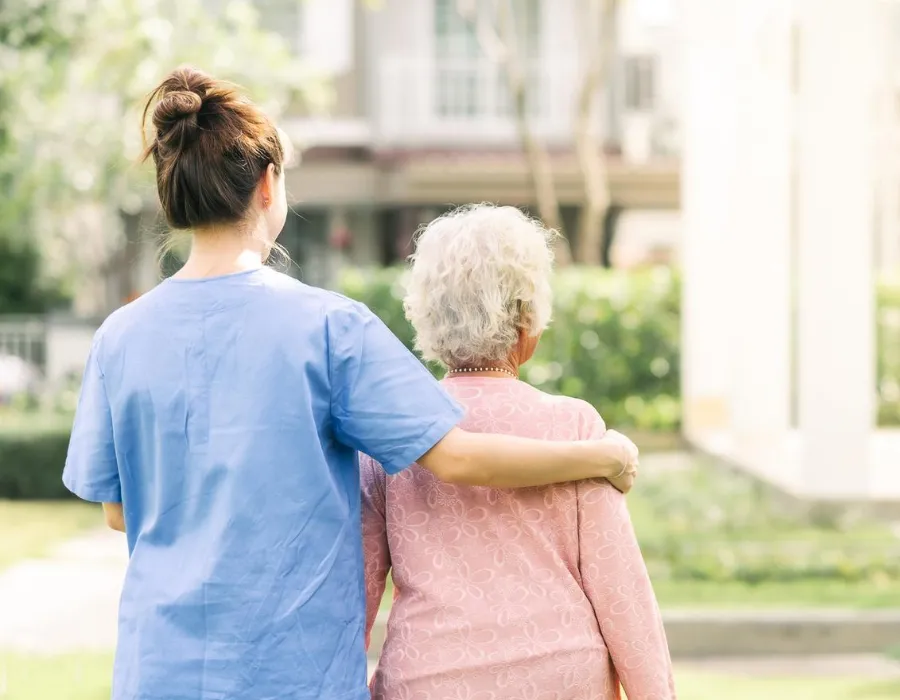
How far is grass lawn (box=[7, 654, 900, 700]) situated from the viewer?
19.0 ft

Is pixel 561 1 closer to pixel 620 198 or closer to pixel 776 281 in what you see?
pixel 620 198

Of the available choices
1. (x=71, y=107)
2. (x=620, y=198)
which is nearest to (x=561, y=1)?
(x=620, y=198)

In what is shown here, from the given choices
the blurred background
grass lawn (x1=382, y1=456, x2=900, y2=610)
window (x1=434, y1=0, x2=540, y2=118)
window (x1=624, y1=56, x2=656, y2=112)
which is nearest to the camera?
grass lawn (x1=382, y1=456, x2=900, y2=610)

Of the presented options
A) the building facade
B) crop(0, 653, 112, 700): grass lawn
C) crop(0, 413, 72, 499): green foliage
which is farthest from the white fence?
crop(0, 653, 112, 700): grass lawn

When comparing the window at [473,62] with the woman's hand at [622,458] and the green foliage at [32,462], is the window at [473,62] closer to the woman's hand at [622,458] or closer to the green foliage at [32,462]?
the green foliage at [32,462]

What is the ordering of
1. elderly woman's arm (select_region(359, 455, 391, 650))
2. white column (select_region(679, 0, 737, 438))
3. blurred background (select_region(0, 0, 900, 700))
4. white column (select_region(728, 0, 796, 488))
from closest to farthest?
elderly woman's arm (select_region(359, 455, 391, 650)), blurred background (select_region(0, 0, 900, 700)), white column (select_region(728, 0, 796, 488)), white column (select_region(679, 0, 737, 438))

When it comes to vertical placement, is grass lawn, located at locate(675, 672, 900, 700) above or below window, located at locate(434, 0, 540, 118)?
below

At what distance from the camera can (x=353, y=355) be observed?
2514 mm

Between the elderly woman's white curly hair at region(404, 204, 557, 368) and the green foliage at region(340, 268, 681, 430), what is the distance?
1299 cm

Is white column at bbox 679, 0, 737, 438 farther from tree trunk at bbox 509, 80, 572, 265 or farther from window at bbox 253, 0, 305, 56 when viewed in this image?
window at bbox 253, 0, 305, 56

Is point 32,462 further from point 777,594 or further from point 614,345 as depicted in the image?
point 777,594

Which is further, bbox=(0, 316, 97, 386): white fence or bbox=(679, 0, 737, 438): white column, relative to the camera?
bbox=(0, 316, 97, 386): white fence

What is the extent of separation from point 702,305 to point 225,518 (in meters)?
11.4

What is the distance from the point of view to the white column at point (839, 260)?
29.9 feet
